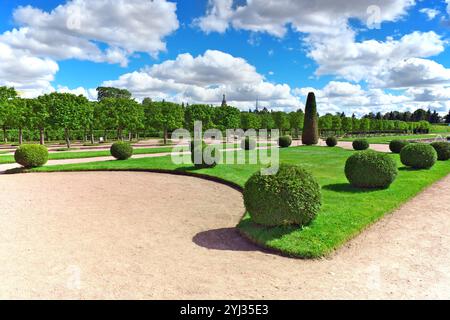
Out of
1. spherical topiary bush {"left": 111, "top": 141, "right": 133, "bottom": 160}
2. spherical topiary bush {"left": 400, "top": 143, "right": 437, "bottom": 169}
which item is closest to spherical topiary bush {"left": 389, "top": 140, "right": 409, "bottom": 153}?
spherical topiary bush {"left": 400, "top": 143, "right": 437, "bottom": 169}

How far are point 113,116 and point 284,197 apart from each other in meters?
44.8

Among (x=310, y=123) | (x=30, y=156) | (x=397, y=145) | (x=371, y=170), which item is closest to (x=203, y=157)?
(x=371, y=170)

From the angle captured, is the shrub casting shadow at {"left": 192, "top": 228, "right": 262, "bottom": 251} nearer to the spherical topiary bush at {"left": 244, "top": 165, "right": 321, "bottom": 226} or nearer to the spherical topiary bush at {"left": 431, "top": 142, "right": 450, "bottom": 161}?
the spherical topiary bush at {"left": 244, "top": 165, "right": 321, "bottom": 226}

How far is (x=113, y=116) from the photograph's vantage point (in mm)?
47969

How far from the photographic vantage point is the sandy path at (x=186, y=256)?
17.8 ft

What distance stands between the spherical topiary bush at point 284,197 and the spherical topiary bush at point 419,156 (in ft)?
43.4

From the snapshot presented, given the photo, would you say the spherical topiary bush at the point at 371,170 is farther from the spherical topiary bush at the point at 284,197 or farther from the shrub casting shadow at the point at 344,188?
the spherical topiary bush at the point at 284,197

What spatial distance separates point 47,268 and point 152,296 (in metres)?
2.53

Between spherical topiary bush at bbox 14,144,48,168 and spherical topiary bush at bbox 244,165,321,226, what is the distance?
17.4m

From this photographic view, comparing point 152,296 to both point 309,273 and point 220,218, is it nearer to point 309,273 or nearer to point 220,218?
point 309,273

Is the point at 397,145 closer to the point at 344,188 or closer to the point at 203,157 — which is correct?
the point at 344,188

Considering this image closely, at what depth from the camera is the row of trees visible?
1527 inches

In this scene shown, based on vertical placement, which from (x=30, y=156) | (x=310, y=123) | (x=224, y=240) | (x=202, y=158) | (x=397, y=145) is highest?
(x=310, y=123)
